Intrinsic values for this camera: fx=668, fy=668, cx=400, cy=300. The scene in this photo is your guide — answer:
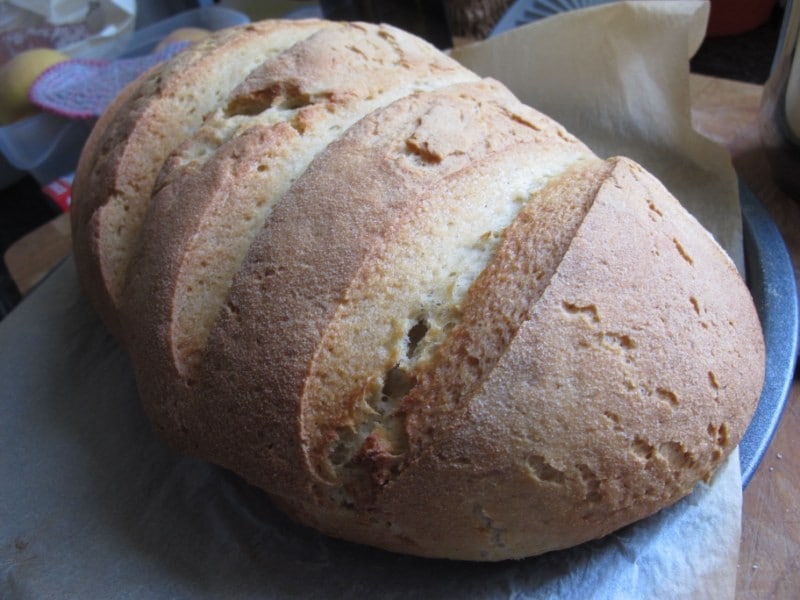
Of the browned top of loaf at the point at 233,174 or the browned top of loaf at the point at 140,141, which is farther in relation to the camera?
the browned top of loaf at the point at 140,141

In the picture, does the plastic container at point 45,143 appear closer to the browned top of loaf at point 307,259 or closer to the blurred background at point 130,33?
the blurred background at point 130,33

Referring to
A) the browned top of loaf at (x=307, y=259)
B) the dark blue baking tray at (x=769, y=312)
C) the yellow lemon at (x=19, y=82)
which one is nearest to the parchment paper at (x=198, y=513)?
the dark blue baking tray at (x=769, y=312)

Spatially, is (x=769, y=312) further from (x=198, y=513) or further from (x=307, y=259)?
(x=198, y=513)

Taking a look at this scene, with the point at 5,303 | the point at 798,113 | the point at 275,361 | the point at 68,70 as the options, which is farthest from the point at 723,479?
the point at 68,70

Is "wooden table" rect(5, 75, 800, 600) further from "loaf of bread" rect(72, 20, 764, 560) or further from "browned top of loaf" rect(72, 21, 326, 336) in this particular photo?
"browned top of loaf" rect(72, 21, 326, 336)

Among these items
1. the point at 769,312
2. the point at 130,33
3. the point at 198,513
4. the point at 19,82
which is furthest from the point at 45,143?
the point at 769,312

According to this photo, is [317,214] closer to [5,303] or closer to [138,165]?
[138,165]
